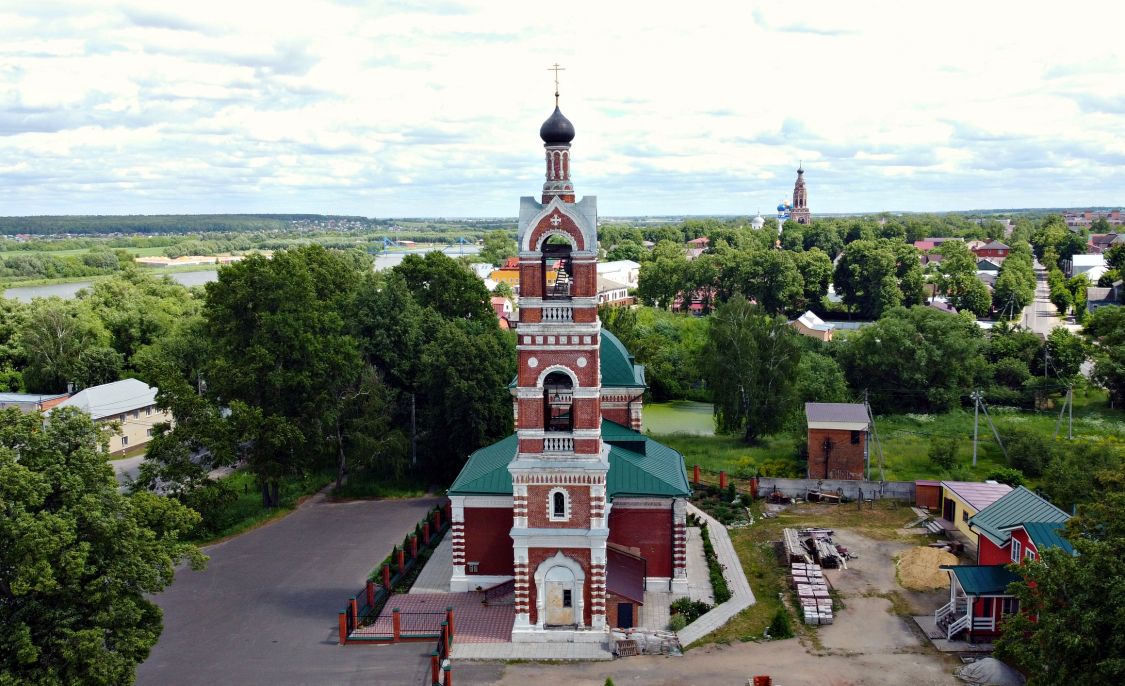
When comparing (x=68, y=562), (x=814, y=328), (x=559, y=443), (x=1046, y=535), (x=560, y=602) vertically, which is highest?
(x=559, y=443)

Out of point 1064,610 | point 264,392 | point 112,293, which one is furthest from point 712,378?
point 112,293

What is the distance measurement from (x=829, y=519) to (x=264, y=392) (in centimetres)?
2251

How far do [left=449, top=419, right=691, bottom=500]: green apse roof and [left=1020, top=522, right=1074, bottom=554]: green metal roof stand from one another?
30.2 feet

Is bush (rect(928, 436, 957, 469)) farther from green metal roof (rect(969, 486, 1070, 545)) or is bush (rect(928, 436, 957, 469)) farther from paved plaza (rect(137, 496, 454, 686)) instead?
paved plaza (rect(137, 496, 454, 686))

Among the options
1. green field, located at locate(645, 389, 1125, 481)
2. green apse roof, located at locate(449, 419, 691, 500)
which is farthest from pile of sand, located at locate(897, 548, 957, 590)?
green field, located at locate(645, 389, 1125, 481)

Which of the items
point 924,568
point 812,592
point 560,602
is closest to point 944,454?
point 924,568

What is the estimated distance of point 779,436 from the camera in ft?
151

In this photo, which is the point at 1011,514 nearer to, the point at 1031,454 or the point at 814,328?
the point at 1031,454

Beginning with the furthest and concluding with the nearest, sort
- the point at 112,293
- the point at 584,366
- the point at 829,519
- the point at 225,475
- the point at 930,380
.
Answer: the point at 112,293 < the point at 930,380 < the point at 225,475 < the point at 829,519 < the point at 584,366

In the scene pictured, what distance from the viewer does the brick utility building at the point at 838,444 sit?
3722 cm

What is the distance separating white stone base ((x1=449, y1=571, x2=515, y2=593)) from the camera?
86.7 ft

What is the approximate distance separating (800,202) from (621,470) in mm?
154022

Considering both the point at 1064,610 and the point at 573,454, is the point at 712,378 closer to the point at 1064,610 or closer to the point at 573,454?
the point at 573,454

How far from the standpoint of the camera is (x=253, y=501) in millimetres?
36156
